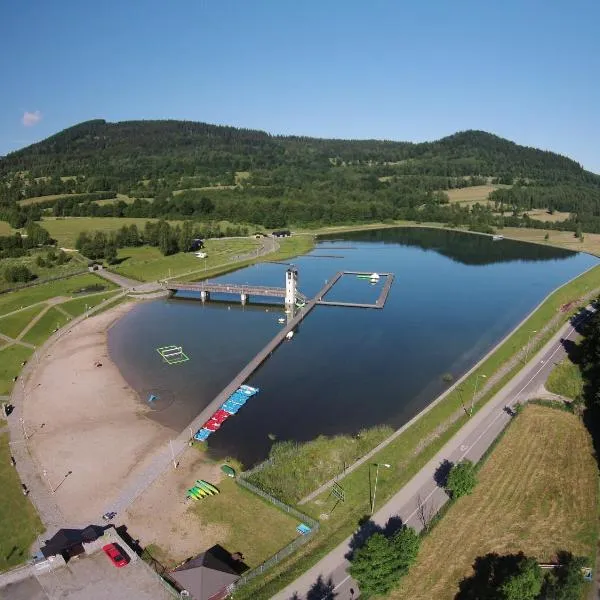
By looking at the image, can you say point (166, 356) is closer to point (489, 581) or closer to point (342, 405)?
point (342, 405)

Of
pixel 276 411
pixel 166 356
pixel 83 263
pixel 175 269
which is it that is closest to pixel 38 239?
pixel 83 263

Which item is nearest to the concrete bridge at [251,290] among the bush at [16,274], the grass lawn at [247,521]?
the bush at [16,274]

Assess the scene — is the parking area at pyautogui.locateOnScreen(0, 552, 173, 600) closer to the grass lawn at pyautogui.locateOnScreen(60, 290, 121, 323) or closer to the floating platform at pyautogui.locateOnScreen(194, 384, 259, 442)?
the floating platform at pyautogui.locateOnScreen(194, 384, 259, 442)

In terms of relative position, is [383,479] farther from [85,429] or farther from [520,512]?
[85,429]

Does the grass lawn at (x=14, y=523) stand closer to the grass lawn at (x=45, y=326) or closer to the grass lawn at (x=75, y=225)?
the grass lawn at (x=45, y=326)

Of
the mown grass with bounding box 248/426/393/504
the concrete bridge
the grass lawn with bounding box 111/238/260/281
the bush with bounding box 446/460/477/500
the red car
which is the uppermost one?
the grass lawn with bounding box 111/238/260/281

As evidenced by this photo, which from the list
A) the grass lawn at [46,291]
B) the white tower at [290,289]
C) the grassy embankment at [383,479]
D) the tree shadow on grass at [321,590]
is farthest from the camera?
the white tower at [290,289]

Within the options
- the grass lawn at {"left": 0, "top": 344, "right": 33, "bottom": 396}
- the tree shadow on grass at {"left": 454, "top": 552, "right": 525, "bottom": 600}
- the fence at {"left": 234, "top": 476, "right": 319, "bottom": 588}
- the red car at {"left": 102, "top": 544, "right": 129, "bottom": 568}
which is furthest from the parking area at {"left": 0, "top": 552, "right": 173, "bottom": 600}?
the grass lawn at {"left": 0, "top": 344, "right": 33, "bottom": 396}
